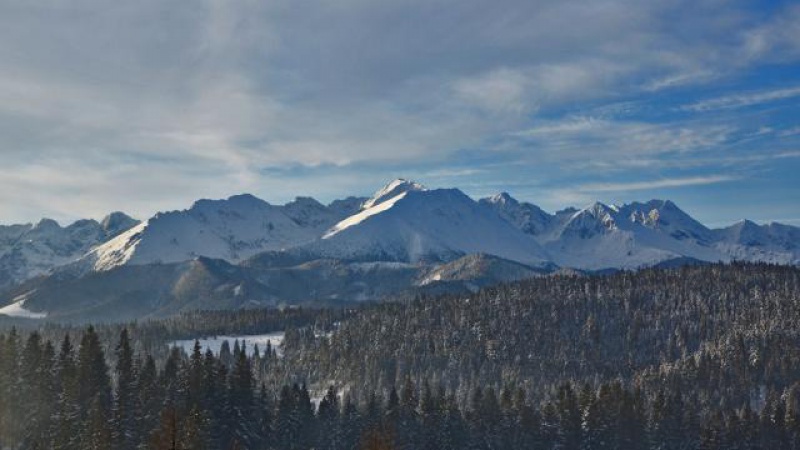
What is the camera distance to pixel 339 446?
163 meters

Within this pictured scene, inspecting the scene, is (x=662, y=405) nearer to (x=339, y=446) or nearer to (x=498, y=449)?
(x=498, y=449)

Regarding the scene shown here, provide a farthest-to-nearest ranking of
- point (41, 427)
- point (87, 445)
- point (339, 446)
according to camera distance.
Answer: point (339, 446) < point (41, 427) < point (87, 445)

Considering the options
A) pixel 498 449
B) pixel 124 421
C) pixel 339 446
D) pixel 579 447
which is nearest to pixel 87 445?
pixel 124 421

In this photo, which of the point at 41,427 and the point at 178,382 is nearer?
the point at 41,427

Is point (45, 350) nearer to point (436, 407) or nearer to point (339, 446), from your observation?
point (339, 446)

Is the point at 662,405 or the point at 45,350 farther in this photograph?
the point at 662,405

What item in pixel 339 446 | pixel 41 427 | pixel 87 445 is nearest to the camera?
pixel 87 445

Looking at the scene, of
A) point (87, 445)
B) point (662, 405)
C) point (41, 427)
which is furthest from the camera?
point (662, 405)

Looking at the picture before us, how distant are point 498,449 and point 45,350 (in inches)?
3381

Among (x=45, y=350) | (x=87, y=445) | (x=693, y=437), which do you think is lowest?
(x=693, y=437)

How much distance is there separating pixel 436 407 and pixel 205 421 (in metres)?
58.1

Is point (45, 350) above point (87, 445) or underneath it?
above

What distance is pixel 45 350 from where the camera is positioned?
13038 centimetres

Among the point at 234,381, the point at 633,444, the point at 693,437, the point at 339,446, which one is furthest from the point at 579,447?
the point at 234,381
